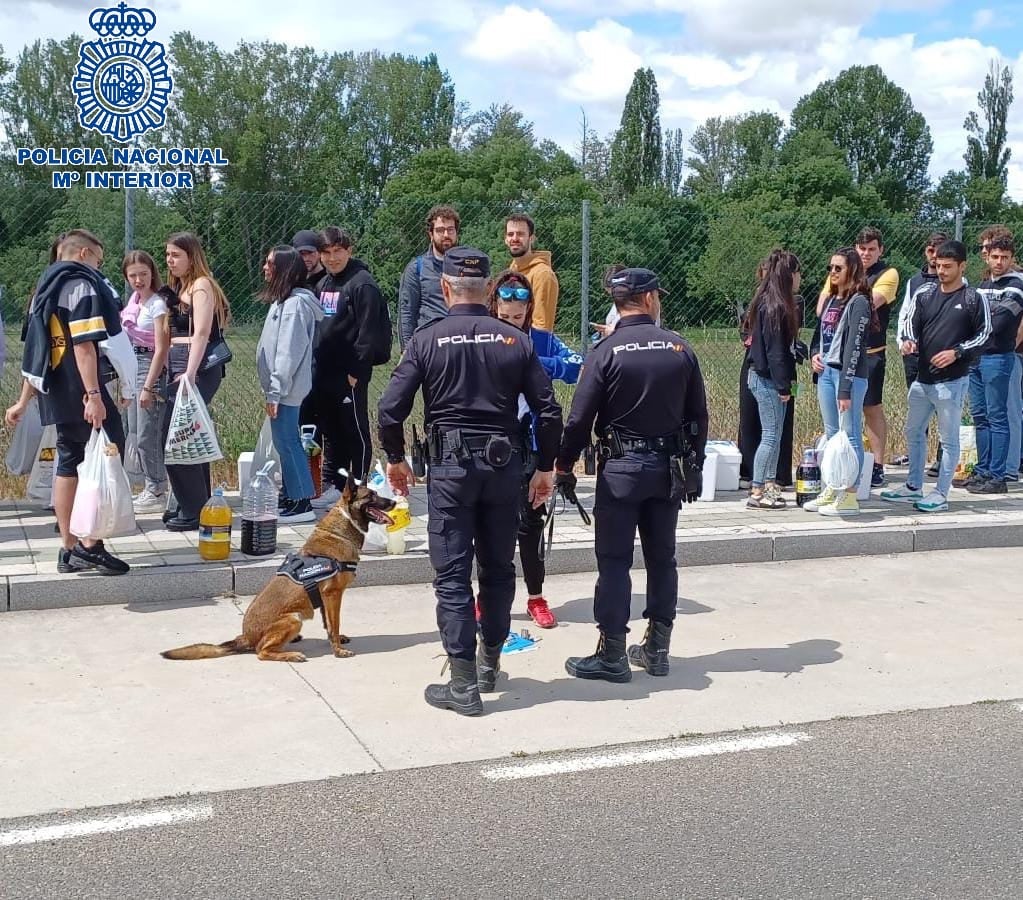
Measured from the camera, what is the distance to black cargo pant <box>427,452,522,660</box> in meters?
5.15

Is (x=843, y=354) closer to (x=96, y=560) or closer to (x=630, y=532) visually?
(x=630, y=532)

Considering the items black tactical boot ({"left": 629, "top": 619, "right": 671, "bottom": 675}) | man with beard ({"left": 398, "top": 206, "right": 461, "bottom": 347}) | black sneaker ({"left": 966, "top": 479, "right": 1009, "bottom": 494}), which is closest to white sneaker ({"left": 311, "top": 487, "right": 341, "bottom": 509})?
man with beard ({"left": 398, "top": 206, "right": 461, "bottom": 347})

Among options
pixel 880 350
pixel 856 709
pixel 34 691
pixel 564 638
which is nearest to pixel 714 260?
pixel 880 350

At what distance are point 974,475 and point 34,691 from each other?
8.14 m

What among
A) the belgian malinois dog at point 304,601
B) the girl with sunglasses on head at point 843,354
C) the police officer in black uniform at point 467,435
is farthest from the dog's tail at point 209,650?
the girl with sunglasses on head at point 843,354

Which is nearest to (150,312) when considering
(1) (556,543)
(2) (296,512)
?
(2) (296,512)

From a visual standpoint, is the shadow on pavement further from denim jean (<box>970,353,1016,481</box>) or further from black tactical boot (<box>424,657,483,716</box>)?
denim jean (<box>970,353,1016,481</box>)

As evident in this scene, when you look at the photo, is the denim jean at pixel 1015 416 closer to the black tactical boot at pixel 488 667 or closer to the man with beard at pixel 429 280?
the man with beard at pixel 429 280

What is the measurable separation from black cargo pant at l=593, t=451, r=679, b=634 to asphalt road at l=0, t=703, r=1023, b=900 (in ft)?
3.10

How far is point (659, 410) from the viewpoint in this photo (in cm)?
550

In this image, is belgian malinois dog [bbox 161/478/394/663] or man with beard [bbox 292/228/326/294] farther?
man with beard [bbox 292/228/326/294]

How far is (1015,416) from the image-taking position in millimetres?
10406

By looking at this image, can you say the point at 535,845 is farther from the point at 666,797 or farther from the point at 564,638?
the point at 564,638

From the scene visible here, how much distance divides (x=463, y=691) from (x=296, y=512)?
A: 367 centimetres
